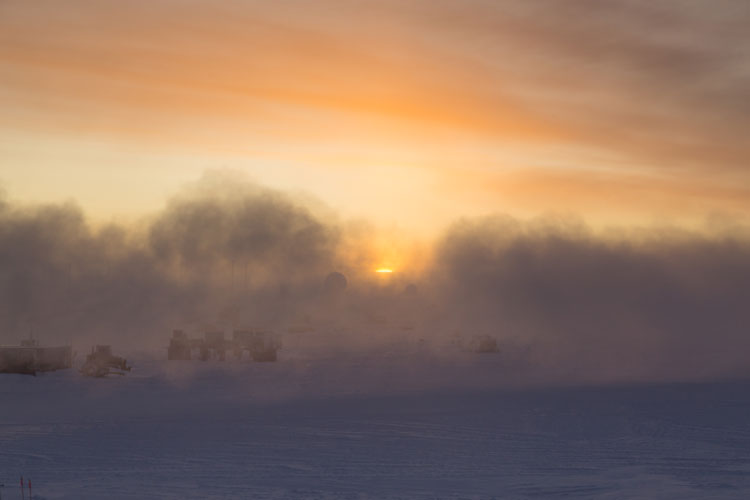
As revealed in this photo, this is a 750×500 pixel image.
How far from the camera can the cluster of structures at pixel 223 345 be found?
132875 mm

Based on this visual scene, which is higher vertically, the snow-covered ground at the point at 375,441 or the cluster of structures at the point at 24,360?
the cluster of structures at the point at 24,360

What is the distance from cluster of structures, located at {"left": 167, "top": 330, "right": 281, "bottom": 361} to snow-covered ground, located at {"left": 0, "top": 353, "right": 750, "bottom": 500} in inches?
1999

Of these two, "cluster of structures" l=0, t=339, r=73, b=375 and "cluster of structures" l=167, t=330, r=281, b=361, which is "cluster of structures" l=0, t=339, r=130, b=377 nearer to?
"cluster of structures" l=0, t=339, r=73, b=375

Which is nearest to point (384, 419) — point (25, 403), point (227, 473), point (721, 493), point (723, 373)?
point (227, 473)

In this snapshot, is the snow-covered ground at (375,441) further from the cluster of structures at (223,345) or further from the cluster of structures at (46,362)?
the cluster of structures at (223,345)

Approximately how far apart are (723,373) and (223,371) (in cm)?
6888

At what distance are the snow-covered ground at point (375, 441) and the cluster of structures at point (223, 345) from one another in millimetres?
50785

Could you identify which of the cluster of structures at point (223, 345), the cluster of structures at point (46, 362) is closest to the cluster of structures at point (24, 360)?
the cluster of structures at point (46, 362)

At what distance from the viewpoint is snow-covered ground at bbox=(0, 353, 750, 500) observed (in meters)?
33.4

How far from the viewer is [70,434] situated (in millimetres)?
46969

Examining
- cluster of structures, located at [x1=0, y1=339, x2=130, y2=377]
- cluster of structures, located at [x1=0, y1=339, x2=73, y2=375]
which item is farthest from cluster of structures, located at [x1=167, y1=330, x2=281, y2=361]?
cluster of structures, located at [x1=0, y1=339, x2=73, y2=375]

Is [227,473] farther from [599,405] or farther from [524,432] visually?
[599,405]

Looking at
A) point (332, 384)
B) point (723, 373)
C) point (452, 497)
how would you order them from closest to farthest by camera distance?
point (452, 497)
point (332, 384)
point (723, 373)

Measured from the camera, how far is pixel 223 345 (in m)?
142
